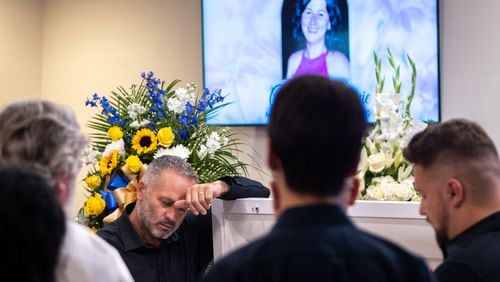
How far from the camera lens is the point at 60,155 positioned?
1.06 metres

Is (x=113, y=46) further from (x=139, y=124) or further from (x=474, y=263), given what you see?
(x=474, y=263)

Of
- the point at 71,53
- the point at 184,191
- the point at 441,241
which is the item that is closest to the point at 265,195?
the point at 184,191

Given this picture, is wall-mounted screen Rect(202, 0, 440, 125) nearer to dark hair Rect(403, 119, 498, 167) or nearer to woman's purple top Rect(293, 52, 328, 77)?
woman's purple top Rect(293, 52, 328, 77)

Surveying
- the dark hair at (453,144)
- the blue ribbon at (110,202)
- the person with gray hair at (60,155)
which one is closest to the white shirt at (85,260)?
the person with gray hair at (60,155)

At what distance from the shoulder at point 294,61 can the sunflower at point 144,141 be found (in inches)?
46.7

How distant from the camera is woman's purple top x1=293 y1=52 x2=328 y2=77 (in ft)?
11.3

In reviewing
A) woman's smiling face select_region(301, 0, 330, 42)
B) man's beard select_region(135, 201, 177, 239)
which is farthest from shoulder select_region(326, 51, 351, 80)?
man's beard select_region(135, 201, 177, 239)

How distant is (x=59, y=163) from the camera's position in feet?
3.46

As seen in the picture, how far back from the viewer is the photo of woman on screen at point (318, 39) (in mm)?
3393

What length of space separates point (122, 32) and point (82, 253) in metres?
3.17

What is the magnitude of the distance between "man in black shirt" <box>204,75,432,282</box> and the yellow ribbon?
1539 mm

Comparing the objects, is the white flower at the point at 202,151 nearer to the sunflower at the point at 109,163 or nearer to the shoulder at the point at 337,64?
the sunflower at the point at 109,163

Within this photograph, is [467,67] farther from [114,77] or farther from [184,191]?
[114,77]

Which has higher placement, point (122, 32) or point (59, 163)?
point (122, 32)
